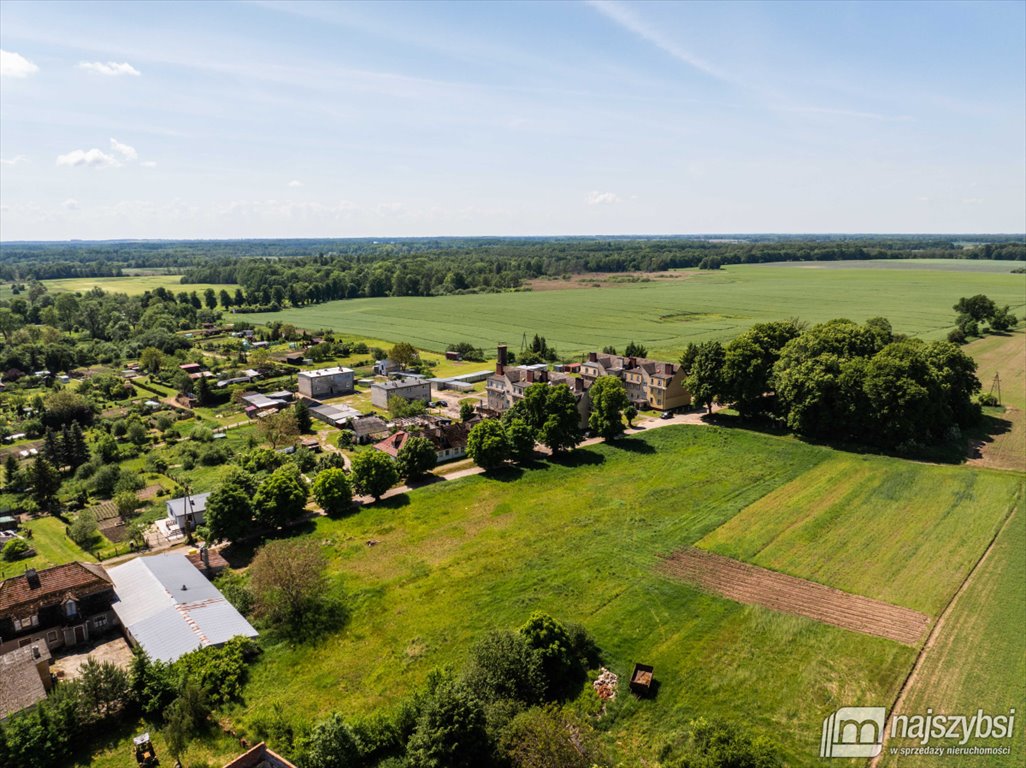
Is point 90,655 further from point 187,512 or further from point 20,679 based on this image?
point 187,512

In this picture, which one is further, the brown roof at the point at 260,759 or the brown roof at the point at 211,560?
the brown roof at the point at 211,560

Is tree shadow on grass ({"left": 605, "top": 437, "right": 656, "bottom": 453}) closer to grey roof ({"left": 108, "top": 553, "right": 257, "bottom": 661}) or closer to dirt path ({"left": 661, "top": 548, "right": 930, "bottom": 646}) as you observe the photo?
dirt path ({"left": 661, "top": 548, "right": 930, "bottom": 646})

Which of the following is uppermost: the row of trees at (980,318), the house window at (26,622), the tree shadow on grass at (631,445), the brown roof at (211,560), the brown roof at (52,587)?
the row of trees at (980,318)

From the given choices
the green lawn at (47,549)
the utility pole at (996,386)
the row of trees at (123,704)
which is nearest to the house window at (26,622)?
the row of trees at (123,704)

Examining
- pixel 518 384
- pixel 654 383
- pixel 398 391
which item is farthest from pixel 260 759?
pixel 654 383

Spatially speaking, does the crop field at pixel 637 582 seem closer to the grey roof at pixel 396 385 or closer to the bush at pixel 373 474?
the bush at pixel 373 474
